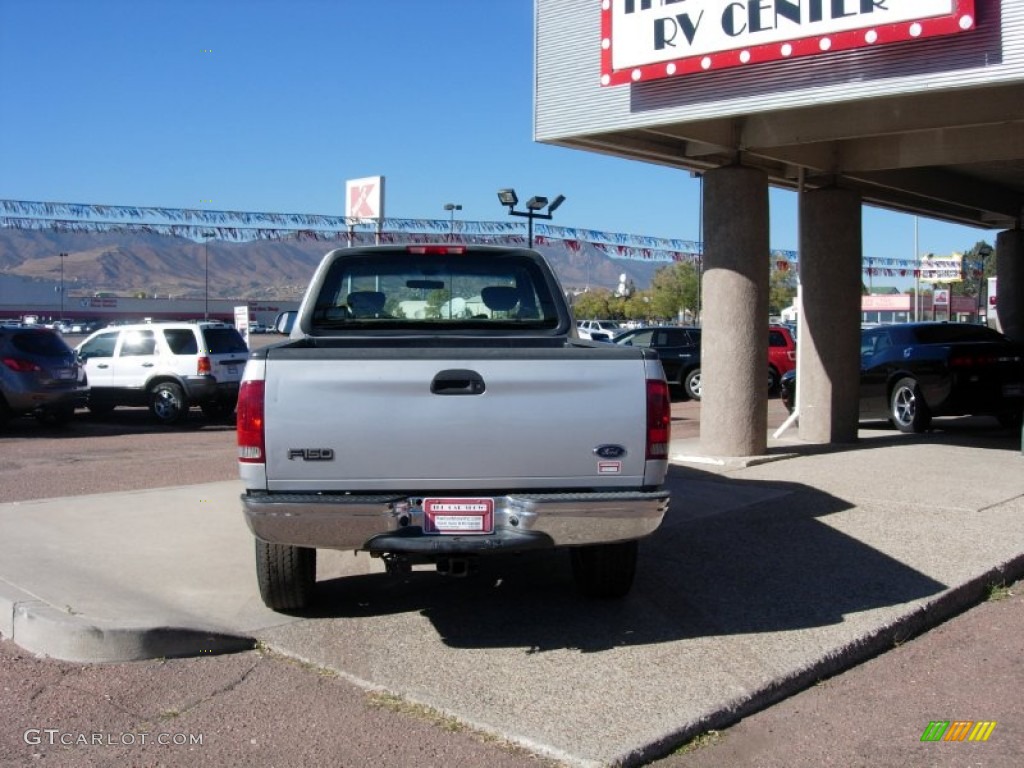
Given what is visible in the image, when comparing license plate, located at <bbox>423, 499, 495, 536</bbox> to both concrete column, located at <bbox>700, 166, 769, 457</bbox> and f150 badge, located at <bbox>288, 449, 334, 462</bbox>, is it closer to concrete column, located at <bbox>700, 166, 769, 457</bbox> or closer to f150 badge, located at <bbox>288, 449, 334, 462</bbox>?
f150 badge, located at <bbox>288, 449, 334, 462</bbox>

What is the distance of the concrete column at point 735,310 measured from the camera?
35.9 feet

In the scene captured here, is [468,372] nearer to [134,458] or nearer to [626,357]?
[626,357]

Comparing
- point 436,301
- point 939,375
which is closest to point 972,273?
point 939,375

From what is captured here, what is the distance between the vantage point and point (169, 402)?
1739 cm

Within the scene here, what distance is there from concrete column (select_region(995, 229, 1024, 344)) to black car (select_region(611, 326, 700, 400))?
6161mm

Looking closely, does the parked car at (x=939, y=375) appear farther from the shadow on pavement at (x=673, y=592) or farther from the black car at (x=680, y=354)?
the black car at (x=680, y=354)

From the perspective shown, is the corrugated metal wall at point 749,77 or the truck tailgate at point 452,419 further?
the corrugated metal wall at point 749,77

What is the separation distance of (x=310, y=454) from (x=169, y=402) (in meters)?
13.4

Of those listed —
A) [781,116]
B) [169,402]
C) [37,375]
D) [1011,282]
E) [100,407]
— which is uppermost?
[781,116]

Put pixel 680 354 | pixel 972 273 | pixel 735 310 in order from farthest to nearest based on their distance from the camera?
pixel 972 273
pixel 680 354
pixel 735 310

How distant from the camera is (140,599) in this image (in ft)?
19.3

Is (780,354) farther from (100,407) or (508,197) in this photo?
(100,407)

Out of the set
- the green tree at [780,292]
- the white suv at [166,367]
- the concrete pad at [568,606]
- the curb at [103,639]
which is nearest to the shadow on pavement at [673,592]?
the concrete pad at [568,606]

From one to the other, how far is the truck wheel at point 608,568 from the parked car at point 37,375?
1193 centimetres
